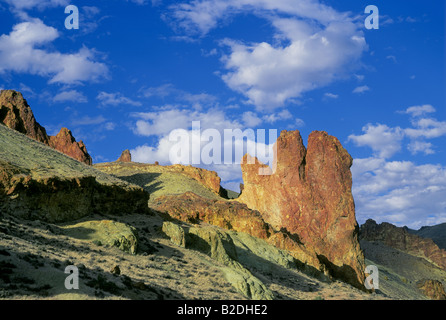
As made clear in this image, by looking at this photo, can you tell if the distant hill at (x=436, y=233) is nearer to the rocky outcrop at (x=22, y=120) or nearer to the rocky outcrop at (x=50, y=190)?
the rocky outcrop at (x=22, y=120)

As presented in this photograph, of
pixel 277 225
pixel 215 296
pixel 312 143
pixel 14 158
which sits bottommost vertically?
pixel 215 296

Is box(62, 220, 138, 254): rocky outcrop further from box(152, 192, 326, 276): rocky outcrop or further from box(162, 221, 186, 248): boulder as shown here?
box(152, 192, 326, 276): rocky outcrop

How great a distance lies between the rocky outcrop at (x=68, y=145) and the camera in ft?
269

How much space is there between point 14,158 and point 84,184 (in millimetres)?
5431

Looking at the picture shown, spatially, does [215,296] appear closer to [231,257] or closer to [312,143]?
[231,257]

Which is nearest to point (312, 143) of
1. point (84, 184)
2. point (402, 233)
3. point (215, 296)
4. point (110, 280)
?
point (84, 184)

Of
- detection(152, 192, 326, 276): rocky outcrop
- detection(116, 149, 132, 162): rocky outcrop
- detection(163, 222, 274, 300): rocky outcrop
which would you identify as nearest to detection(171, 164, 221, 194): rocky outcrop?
detection(116, 149, 132, 162): rocky outcrop

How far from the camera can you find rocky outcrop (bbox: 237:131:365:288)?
4616cm

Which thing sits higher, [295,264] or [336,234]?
[336,234]

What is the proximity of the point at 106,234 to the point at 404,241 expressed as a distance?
79.2 metres

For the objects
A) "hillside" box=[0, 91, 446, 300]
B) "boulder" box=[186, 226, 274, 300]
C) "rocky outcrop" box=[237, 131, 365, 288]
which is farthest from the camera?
"rocky outcrop" box=[237, 131, 365, 288]

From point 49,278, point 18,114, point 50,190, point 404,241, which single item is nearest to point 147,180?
point 18,114

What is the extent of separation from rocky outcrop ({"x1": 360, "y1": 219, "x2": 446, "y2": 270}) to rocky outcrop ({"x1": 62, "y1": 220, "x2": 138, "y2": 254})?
75.8 metres
